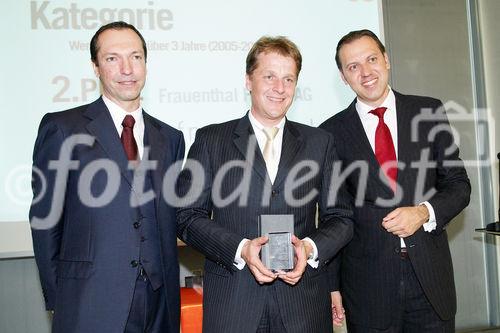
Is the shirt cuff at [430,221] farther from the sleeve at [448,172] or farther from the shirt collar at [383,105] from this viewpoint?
the shirt collar at [383,105]

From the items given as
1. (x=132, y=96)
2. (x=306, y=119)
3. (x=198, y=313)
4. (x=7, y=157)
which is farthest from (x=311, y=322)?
(x=7, y=157)

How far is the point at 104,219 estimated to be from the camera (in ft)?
5.93

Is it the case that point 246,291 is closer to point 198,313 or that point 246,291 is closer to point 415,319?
point 415,319

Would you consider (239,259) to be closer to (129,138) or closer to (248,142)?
(248,142)

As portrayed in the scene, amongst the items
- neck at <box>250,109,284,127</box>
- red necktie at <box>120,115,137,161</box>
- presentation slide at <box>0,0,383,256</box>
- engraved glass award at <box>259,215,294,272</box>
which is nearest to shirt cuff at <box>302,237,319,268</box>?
engraved glass award at <box>259,215,294,272</box>

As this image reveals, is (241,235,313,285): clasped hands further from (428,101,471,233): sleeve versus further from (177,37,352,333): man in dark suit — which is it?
(428,101,471,233): sleeve

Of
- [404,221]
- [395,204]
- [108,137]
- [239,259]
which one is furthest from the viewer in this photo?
[395,204]

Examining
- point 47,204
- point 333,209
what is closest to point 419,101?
point 333,209

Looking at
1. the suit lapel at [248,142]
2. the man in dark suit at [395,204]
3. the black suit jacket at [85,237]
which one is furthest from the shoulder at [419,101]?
the black suit jacket at [85,237]

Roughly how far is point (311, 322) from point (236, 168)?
0.59 metres

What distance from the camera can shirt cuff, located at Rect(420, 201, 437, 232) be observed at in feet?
6.68

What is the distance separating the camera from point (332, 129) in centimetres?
227

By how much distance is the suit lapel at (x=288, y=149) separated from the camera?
6.07 ft

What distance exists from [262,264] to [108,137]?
2.35 ft
